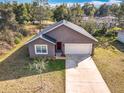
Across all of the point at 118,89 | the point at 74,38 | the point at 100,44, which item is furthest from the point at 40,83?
the point at 100,44

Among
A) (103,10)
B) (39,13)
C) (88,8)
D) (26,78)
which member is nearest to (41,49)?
(26,78)

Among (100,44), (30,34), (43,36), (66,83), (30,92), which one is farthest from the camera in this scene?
(30,34)

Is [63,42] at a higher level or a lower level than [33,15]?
lower

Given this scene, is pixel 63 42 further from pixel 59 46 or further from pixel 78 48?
pixel 78 48

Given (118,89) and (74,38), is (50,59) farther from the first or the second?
(118,89)

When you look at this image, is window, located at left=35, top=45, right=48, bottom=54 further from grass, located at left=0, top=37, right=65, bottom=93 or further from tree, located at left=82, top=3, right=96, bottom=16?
tree, located at left=82, top=3, right=96, bottom=16

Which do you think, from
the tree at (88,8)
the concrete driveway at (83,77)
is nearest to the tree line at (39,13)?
the tree at (88,8)

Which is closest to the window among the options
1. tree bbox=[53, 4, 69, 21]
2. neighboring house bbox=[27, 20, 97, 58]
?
neighboring house bbox=[27, 20, 97, 58]
